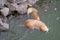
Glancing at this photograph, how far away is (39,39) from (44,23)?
229mm

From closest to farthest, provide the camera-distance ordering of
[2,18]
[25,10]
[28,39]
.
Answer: [28,39] → [2,18] → [25,10]

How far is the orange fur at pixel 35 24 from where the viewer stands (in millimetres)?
2143

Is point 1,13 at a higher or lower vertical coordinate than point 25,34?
higher

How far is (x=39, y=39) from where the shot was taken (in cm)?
203

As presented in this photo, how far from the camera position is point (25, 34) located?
208 cm

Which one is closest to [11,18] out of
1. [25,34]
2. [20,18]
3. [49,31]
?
[20,18]

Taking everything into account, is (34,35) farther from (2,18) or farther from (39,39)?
(2,18)

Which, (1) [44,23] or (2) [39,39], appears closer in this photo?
(2) [39,39]

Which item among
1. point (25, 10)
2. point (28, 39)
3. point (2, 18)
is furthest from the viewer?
point (25, 10)

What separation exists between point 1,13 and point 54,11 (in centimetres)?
58

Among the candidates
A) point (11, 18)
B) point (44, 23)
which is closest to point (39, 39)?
point (44, 23)

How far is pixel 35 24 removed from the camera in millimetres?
2191

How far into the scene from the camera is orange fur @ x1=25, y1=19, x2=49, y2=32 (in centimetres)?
214

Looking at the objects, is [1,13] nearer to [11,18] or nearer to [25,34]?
[11,18]
